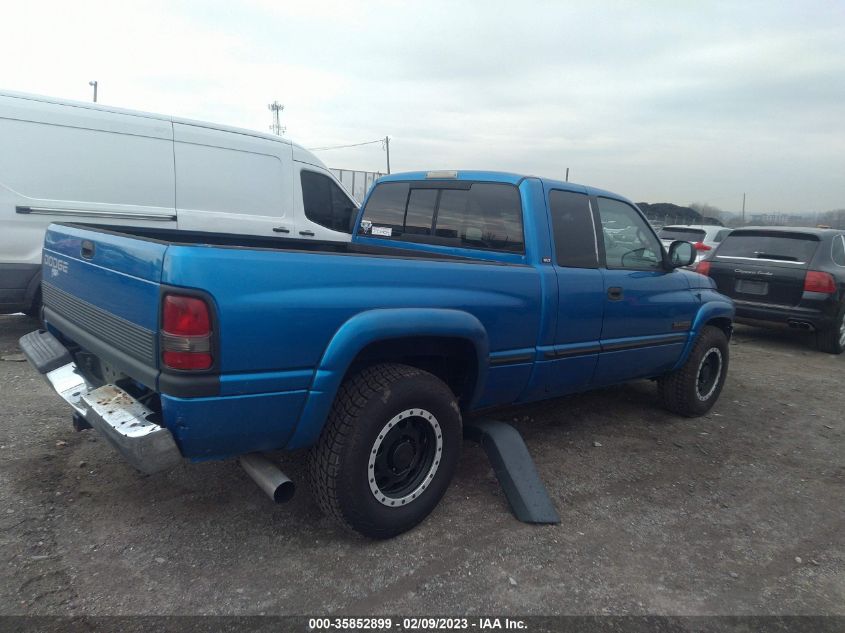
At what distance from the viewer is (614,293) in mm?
3936

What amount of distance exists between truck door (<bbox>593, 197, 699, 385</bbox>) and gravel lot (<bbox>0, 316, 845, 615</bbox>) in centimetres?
64

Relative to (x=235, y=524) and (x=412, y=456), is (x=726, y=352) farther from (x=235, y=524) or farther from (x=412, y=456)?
(x=235, y=524)

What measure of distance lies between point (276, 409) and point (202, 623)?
0.83 m

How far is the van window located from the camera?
766 cm

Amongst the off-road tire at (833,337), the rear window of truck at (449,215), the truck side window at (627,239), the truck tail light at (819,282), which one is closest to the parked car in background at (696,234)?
the off-road tire at (833,337)

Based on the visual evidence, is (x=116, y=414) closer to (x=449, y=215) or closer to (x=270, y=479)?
(x=270, y=479)

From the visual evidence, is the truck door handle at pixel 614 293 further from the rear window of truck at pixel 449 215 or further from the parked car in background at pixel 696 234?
the parked car in background at pixel 696 234

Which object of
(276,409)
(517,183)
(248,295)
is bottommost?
(276,409)

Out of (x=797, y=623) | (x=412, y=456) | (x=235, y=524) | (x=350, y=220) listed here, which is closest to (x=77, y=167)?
(x=350, y=220)

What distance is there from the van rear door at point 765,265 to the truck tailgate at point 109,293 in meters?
7.82

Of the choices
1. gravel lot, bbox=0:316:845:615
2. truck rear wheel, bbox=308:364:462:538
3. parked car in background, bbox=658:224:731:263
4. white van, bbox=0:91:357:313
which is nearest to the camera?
gravel lot, bbox=0:316:845:615

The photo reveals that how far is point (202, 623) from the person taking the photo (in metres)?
2.26

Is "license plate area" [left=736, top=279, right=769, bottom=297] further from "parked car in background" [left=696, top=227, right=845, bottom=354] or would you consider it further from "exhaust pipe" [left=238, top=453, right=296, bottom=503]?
"exhaust pipe" [left=238, top=453, right=296, bottom=503]

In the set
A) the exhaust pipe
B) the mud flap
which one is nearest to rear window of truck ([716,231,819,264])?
the mud flap
